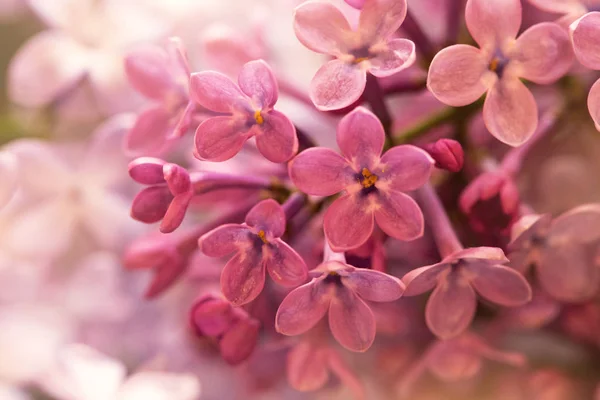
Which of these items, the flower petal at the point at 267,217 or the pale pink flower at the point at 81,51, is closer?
the flower petal at the point at 267,217

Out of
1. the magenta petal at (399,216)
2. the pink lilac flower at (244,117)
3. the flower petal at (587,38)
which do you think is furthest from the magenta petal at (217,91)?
the flower petal at (587,38)

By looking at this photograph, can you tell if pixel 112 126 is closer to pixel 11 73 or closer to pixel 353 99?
pixel 11 73

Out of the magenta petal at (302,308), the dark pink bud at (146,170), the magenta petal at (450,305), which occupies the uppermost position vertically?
the dark pink bud at (146,170)

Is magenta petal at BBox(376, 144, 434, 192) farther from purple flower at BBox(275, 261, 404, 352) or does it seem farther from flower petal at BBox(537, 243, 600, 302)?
flower petal at BBox(537, 243, 600, 302)

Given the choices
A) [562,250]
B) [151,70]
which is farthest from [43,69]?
[562,250]

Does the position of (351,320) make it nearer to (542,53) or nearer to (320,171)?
(320,171)

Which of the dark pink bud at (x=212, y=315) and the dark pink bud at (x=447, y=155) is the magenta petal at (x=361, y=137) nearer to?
the dark pink bud at (x=447, y=155)

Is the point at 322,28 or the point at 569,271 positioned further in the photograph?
the point at 569,271
